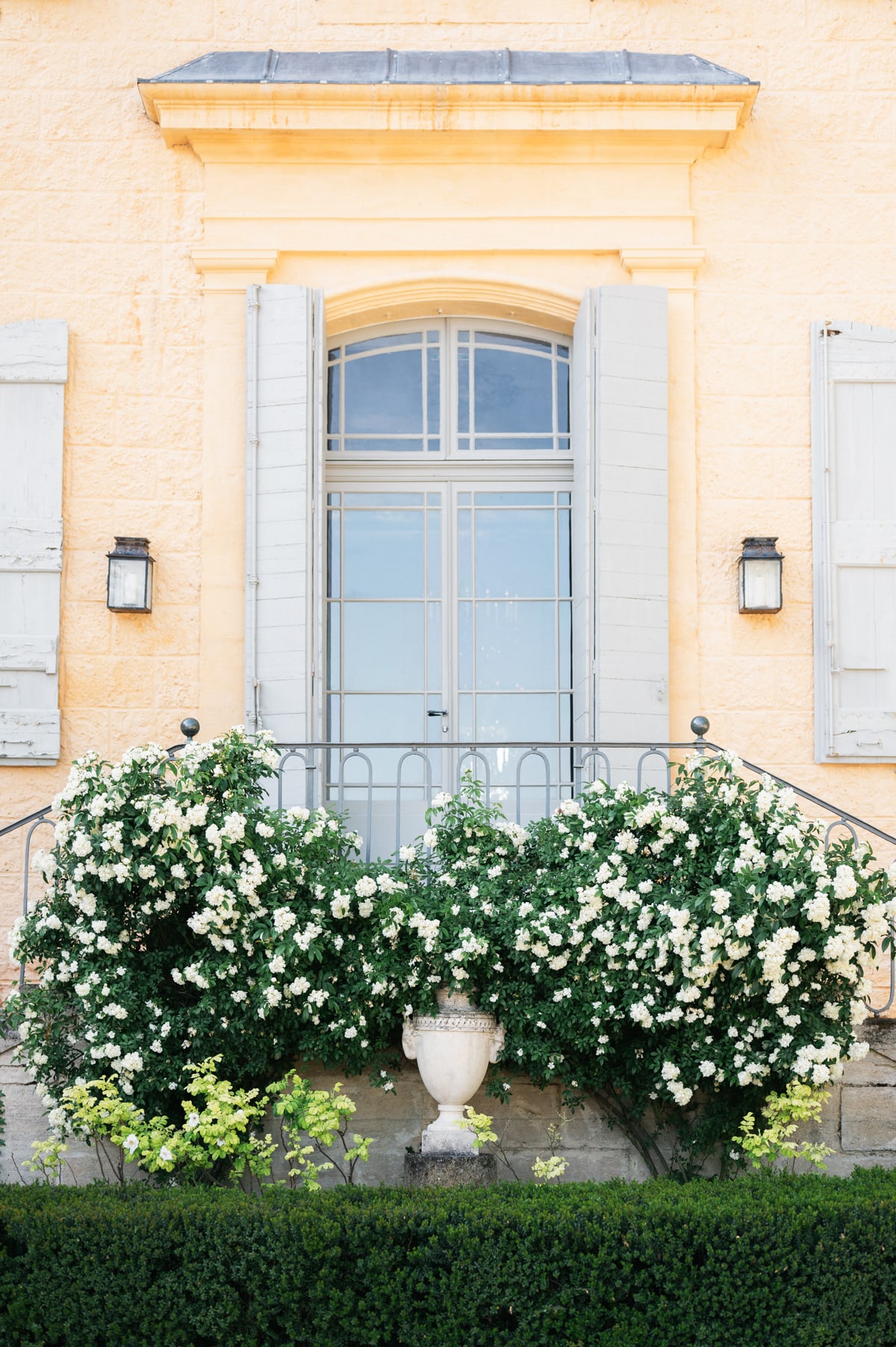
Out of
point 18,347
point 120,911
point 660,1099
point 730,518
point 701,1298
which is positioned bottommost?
point 701,1298

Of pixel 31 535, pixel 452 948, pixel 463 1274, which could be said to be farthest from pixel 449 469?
pixel 463 1274

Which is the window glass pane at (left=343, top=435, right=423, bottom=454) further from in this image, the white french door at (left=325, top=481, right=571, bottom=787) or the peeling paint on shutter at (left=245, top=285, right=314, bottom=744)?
the peeling paint on shutter at (left=245, top=285, right=314, bottom=744)

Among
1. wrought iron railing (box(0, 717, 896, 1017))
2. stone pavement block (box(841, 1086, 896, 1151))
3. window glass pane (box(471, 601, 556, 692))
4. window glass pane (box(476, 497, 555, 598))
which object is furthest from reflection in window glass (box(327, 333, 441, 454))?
stone pavement block (box(841, 1086, 896, 1151))

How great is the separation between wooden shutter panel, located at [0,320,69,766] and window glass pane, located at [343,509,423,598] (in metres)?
1.28

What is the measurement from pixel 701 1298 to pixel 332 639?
329cm

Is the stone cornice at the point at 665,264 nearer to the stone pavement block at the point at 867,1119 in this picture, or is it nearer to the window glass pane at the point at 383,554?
the window glass pane at the point at 383,554

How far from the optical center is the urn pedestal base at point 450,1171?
17.0 feet

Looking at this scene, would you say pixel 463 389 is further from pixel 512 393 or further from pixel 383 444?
pixel 383 444

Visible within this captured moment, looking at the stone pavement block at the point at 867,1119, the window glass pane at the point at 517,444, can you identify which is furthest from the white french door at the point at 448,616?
the stone pavement block at the point at 867,1119

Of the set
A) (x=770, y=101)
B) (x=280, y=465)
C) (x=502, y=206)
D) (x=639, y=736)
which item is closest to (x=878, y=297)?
(x=770, y=101)

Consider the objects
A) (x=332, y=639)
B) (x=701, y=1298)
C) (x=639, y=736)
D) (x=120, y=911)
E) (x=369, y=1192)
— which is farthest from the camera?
(x=332, y=639)

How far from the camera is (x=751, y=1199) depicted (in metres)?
4.72

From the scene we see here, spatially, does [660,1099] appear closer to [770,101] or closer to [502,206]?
[502,206]

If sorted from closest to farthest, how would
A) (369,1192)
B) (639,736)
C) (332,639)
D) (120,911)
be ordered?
(369,1192)
(120,911)
(639,736)
(332,639)
